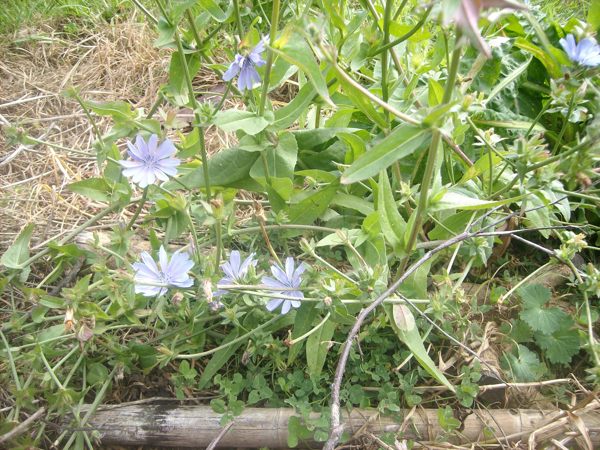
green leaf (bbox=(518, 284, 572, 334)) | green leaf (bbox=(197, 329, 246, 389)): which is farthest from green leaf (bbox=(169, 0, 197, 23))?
green leaf (bbox=(518, 284, 572, 334))

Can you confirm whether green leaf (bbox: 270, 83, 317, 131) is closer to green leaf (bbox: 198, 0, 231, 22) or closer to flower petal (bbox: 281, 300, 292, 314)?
green leaf (bbox: 198, 0, 231, 22)

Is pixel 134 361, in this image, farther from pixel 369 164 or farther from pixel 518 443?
pixel 518 443

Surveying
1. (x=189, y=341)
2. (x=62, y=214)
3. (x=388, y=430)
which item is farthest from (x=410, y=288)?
(x=62, y=214)

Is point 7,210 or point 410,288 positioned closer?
point 410,288

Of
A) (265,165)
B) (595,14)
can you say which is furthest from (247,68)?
(595,14)

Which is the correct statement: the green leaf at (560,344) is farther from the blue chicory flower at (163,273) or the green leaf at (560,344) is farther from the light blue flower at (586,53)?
the blue chicory flower at (163,273)

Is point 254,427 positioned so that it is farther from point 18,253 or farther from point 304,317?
point 18,253
